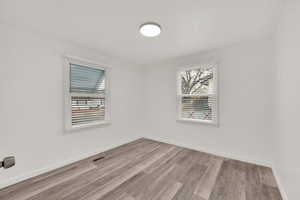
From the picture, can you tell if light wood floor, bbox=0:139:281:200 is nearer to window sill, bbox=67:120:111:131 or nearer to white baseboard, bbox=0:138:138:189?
white baseboard, bbox=0:138:138:189

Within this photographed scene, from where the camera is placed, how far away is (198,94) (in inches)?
116

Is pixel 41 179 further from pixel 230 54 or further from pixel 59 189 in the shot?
pixel 230 54

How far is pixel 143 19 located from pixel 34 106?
2120mm

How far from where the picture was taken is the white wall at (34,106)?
174 centimetres

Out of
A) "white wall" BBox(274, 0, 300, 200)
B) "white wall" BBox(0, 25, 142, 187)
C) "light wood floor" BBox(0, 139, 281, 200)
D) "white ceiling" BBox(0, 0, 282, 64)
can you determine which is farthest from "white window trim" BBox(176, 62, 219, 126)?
"white wall" BBox(0, 25, 142, 187)

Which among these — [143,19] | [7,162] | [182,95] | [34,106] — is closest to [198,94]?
[182,95]

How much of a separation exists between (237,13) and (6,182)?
3.82 metres

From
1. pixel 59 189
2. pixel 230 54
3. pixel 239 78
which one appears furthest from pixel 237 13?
pixel 59 189

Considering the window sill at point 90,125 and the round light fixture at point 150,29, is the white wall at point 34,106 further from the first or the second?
the round light fixture at point 150,29

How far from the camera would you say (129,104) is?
349 cm

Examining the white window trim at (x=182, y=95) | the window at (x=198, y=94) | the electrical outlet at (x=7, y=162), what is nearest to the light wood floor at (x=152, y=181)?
the white window trim at (x=182, y=95)

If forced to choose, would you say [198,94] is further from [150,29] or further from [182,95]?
[150,29]

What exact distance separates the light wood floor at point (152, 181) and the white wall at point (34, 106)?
0.24 m

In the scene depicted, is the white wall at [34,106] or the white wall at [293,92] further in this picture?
the white wall at [34,106]
